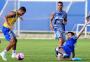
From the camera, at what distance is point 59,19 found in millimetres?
16797

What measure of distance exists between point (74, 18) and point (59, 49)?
17.8 metres

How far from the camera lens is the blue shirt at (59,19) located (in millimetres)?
16656

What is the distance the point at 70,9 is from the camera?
33.6 meters

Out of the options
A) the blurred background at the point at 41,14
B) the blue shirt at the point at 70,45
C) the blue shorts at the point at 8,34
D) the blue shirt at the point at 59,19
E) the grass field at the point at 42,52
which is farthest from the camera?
the blurred background at the point at 41,14

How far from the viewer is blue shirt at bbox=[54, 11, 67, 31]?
16.7 m

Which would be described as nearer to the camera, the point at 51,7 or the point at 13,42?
the point at 13,42

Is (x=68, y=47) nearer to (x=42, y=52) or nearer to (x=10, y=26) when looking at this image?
(x=10, y=26)

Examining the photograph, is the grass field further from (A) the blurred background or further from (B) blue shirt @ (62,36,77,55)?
(A) the blurred background

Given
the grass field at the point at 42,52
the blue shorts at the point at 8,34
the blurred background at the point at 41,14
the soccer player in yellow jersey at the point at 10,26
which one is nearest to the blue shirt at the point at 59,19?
the grass field at the point at 42,52

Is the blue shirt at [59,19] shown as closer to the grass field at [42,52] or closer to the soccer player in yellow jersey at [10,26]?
the grass field at [42,52]

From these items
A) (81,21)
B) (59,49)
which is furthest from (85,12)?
(59,49)

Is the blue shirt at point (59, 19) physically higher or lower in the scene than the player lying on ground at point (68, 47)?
higher

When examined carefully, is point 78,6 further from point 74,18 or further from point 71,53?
point 71,53

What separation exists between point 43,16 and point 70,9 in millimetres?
1983
